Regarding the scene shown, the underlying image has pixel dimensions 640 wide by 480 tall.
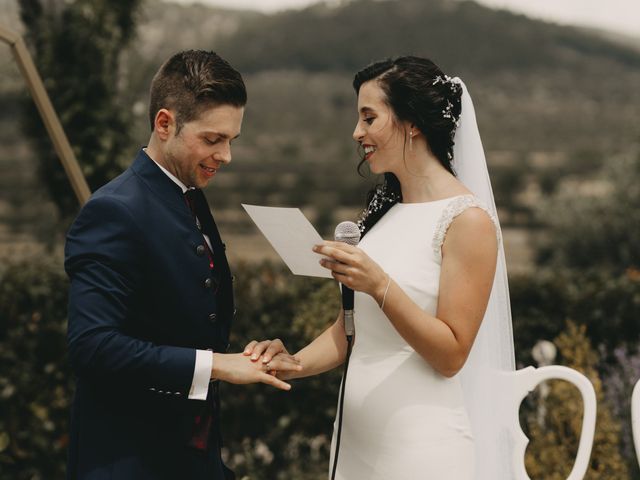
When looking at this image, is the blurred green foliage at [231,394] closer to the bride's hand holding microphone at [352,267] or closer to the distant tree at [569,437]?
the distant tree at [569,437]

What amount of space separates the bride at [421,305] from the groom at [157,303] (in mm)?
286

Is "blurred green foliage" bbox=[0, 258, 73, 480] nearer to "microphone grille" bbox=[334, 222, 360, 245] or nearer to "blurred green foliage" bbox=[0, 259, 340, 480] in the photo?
"blurred green foliage" bbox=[0, 259, 340, 480]

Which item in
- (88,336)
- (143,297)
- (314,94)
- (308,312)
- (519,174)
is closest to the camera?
(88,336)

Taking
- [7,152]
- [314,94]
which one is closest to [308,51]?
[314,94]

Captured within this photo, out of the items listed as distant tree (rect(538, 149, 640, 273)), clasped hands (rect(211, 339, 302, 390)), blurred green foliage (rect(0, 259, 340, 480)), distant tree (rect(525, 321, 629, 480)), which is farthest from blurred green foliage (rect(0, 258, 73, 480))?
distant tree (rect(538, 149, 640, 273))

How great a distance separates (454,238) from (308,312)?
2460 millimetres

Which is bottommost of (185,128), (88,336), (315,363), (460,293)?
(315,363)

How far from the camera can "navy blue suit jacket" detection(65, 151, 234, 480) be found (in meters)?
1.88

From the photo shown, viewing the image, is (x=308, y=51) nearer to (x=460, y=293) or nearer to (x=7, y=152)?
(x=7, y=152)

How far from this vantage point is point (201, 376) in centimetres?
198

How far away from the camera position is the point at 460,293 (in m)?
2.27

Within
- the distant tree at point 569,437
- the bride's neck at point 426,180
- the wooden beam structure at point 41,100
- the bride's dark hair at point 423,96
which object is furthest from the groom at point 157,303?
the distant tree at point 569,437

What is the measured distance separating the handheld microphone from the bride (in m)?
0.07

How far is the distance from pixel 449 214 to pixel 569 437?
7.47 feet
